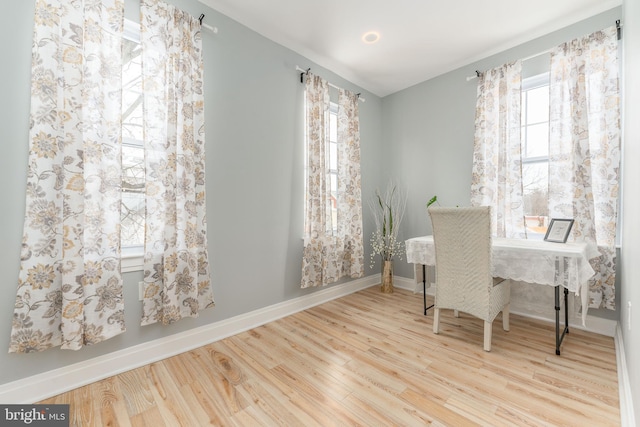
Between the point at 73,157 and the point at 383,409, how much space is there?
223 cm

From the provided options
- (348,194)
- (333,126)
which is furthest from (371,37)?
(348,194)

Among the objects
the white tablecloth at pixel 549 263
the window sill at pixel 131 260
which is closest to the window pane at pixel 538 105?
the white tablecloth at pixel 549 263

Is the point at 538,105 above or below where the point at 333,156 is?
above

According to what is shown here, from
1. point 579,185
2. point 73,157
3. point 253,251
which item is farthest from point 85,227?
point 579,185

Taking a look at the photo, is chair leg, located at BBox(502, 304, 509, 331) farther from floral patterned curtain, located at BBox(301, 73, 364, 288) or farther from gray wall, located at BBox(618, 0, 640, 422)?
floral patterned curtain, located at BBox(301, 73, 364, 288)

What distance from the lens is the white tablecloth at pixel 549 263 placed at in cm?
187

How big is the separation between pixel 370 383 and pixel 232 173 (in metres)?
1.90

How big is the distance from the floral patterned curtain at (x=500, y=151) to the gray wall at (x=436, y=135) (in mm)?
161

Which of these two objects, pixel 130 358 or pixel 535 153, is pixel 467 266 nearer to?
pixel 535 153

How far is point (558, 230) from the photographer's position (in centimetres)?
233

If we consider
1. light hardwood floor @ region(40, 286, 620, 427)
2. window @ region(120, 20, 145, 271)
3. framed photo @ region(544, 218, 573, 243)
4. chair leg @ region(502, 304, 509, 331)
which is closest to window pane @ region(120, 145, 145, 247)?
window @ region(120, 20, 145, 271)

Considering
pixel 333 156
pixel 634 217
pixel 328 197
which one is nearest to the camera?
pixel 634 217

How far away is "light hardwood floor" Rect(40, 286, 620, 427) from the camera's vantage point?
1.41 m

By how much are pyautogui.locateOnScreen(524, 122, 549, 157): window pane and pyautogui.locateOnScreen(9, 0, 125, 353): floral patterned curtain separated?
11.5 feet
